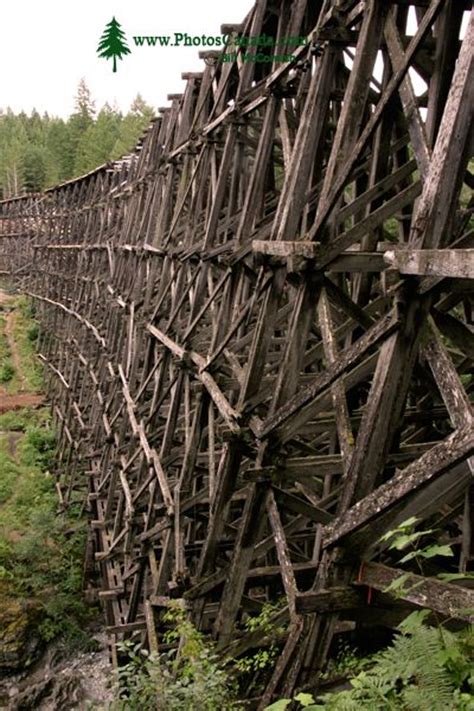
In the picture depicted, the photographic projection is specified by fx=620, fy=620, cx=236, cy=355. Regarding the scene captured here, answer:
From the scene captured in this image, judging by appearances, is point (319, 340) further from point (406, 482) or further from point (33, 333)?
point (33, 333)

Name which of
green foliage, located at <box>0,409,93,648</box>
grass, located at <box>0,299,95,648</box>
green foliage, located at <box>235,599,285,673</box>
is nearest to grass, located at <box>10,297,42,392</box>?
grass, located at <box>0,299,95,648</box>

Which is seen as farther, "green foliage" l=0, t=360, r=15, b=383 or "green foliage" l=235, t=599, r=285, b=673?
"green foliage" l=0, t=360, r=15, b=383

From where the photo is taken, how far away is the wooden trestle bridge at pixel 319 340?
2828 millimetres

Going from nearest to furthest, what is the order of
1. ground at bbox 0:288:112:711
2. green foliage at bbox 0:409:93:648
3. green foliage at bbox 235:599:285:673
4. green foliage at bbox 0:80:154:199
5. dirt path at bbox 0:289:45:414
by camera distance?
green foliage at bbox 235:599:285:673 < ground at bbox 0:288:112:711 < green foliage at bbox 0:409:93:648 < dirt path at bbox 0:289:45:414 < green foliage at bbox 0:80:154:199

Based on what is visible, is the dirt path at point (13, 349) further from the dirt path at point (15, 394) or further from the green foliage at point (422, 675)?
the green foliage at point (422, 675)

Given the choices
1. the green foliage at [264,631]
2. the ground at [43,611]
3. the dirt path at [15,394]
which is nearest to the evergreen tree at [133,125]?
the dirt path at [15,394]

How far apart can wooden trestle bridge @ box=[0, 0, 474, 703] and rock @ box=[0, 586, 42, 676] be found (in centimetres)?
299

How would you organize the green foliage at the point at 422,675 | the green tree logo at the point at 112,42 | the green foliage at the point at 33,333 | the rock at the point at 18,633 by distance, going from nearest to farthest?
1. the green foliage at the point at 422,675
2. the green tree logo at the point at 112,42
3. the rock at the point at 18,633
4. the green foliage at the point at 33,333

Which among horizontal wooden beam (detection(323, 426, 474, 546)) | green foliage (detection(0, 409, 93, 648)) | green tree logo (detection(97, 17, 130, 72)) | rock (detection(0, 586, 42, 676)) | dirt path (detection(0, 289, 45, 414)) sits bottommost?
rock (detection(0, 586, 42, 676))

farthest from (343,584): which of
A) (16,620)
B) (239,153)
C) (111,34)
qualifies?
(16,620)

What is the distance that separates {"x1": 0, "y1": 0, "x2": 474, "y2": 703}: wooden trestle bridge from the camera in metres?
2.83

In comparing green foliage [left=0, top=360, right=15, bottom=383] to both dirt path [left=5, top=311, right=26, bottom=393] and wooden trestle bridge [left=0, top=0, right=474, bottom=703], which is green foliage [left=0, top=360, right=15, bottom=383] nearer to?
dirt path [left=5, top=311, right=26, bottom=393]

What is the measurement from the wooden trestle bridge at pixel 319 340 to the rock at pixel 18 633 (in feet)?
9.82

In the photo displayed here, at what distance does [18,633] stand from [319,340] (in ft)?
30.9
